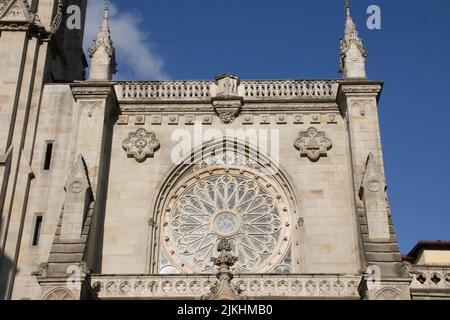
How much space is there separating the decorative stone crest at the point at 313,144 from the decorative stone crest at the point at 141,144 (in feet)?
15.0

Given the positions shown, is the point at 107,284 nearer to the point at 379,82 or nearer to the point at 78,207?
the point at 78,207

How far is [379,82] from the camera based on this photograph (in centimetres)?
2086

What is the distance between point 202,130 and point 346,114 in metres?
4.63

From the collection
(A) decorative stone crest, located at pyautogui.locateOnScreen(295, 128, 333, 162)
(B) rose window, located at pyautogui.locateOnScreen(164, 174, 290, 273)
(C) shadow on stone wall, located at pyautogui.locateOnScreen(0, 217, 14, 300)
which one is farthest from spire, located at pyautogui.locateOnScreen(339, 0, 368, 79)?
(C) shadow on stone wall, located at pyautogui.locateOnScreen(0, 217, 14, 300)

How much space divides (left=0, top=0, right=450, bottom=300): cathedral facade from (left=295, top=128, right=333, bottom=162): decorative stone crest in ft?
0.12

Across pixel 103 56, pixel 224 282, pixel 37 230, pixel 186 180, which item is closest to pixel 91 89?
pixel 103 56

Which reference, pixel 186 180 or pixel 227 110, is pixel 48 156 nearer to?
pixel 186 180

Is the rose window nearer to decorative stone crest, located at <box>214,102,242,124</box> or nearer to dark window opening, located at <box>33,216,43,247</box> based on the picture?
decorative stone crest, located at <box>214,102,242,124</box>

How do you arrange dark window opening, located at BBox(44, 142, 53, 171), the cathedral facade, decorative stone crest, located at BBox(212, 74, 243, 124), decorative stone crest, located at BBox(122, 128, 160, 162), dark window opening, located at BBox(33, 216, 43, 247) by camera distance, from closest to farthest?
1. the cathedral facade
2. dark window opening, located at BBox(33, 216, 43, 247)
3. dark window opening, located at BBox(44, 142, 53, 171)
4. decorative stone crest, located at BBox(122, 128, 160, 162)
5. decorative stone crest, located at BBox(212, 74, 243, 124)

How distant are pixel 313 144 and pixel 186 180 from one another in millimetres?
4169

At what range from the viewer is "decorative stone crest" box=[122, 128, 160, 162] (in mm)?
21078

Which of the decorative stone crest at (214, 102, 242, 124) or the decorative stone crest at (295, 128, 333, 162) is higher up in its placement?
the decorative stone crest at (214, 102, 242, 124)

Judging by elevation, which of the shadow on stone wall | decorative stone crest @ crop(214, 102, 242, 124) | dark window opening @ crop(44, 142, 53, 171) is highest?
decorative stone crest @ crop(214, 102, 242, 124)
